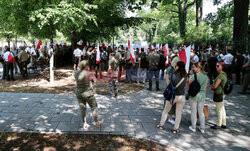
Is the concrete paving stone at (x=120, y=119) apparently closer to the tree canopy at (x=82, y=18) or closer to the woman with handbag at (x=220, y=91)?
the woman with handbag at (x=220, y=91)

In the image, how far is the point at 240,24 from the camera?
13.1 m

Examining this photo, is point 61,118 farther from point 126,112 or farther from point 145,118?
point 145,118

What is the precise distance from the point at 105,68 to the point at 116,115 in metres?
10.9

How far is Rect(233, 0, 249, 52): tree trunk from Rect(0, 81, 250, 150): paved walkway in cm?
584

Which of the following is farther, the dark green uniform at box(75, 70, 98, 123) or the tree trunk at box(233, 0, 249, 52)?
the tree trunk at box(233, 0, 249, 52)

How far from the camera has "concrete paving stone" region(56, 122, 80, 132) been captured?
16.6ft

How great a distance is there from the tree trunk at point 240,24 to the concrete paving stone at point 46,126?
12.5m

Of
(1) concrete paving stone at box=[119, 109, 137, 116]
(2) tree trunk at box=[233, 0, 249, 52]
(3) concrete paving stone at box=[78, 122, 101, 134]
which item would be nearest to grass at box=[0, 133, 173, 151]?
(3) concrete paving stone at box=[78, 122, 101, 134]

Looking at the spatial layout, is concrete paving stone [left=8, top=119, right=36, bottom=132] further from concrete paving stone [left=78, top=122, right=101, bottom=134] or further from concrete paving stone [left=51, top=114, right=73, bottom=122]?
concrete paving stone [left=78, top=122, right=101, bottom=134]

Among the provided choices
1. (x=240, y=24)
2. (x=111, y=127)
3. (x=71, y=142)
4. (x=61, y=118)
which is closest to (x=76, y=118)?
(x=61, y=118)

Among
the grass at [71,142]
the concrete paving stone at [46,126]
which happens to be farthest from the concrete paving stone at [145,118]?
the concrete paving stone at [46,126]

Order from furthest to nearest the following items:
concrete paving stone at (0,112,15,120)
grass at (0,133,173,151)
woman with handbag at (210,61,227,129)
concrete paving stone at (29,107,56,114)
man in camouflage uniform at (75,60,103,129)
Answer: concrete paving stone at (29,107,56,114) → concrete paving stone at (0,112,15,120) → woman with handbag at (210,61,227,129) → man in camouflage uniform at (75,60,103,129) → grass at (0,133,173,151)

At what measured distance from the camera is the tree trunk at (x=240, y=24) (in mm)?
12781

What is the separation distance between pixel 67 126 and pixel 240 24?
43.0 ft
